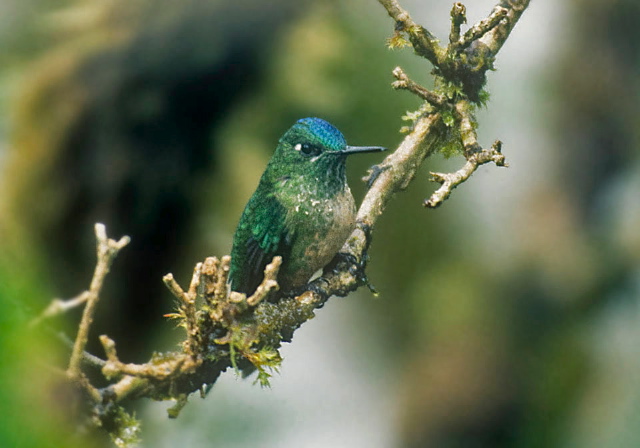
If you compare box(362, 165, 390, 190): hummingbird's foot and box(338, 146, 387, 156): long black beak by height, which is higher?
box(362, 165, 390, 190): hummingbird's foot

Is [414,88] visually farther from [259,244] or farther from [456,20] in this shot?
[259,244]

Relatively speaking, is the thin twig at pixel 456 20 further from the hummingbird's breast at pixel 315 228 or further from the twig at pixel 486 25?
the hummingbird's breast at pixel 315 228

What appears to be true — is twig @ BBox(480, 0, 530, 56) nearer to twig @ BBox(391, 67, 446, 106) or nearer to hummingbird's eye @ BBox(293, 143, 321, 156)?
twig @ BBox(391, 67, 446, 106)

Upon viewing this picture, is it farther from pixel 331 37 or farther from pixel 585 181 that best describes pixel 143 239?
pixel 585 181

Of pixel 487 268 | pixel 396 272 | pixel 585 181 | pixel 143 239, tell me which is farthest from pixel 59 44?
pixel 585 181

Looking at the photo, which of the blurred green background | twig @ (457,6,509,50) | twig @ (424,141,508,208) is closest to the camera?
twig @ (424,141,508,208)

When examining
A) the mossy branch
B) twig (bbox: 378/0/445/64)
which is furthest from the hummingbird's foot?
twig (bbox: 378/0/445/64)

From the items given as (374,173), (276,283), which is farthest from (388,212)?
(276,283)
